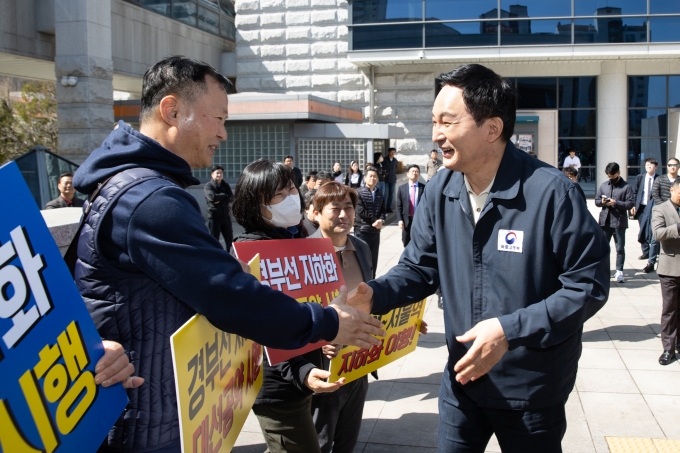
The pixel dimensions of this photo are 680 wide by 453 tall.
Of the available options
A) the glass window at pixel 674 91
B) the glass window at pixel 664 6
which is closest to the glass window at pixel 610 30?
the glass window at pixel 664 6

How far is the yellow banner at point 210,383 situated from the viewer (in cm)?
192

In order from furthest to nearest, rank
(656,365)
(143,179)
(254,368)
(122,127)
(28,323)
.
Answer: (656,365), (254,368), (122,127), (143,179), (28,323)

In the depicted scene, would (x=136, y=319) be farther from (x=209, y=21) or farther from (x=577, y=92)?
(x=209, y=21)

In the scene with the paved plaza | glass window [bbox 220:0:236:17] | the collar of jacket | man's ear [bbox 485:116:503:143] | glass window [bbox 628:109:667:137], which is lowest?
the paved plaza

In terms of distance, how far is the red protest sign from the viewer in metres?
3.30

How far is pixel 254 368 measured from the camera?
2.80m

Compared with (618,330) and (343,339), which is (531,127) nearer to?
(618,330)

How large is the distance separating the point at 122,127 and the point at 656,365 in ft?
18.8

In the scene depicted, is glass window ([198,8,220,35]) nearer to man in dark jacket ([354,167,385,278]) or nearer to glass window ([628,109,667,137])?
glass window ([628,109,667,137])

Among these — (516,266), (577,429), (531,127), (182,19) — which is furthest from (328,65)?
(516,266)

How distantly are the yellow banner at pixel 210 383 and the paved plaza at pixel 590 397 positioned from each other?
1.99m

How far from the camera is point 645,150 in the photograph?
2277 cm

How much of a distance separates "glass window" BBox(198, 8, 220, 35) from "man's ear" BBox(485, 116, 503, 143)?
2239 centimetres

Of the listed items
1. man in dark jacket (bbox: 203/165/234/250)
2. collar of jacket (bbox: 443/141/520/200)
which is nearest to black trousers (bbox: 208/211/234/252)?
man in dark jacket (bbox: 203/165/234/250)
